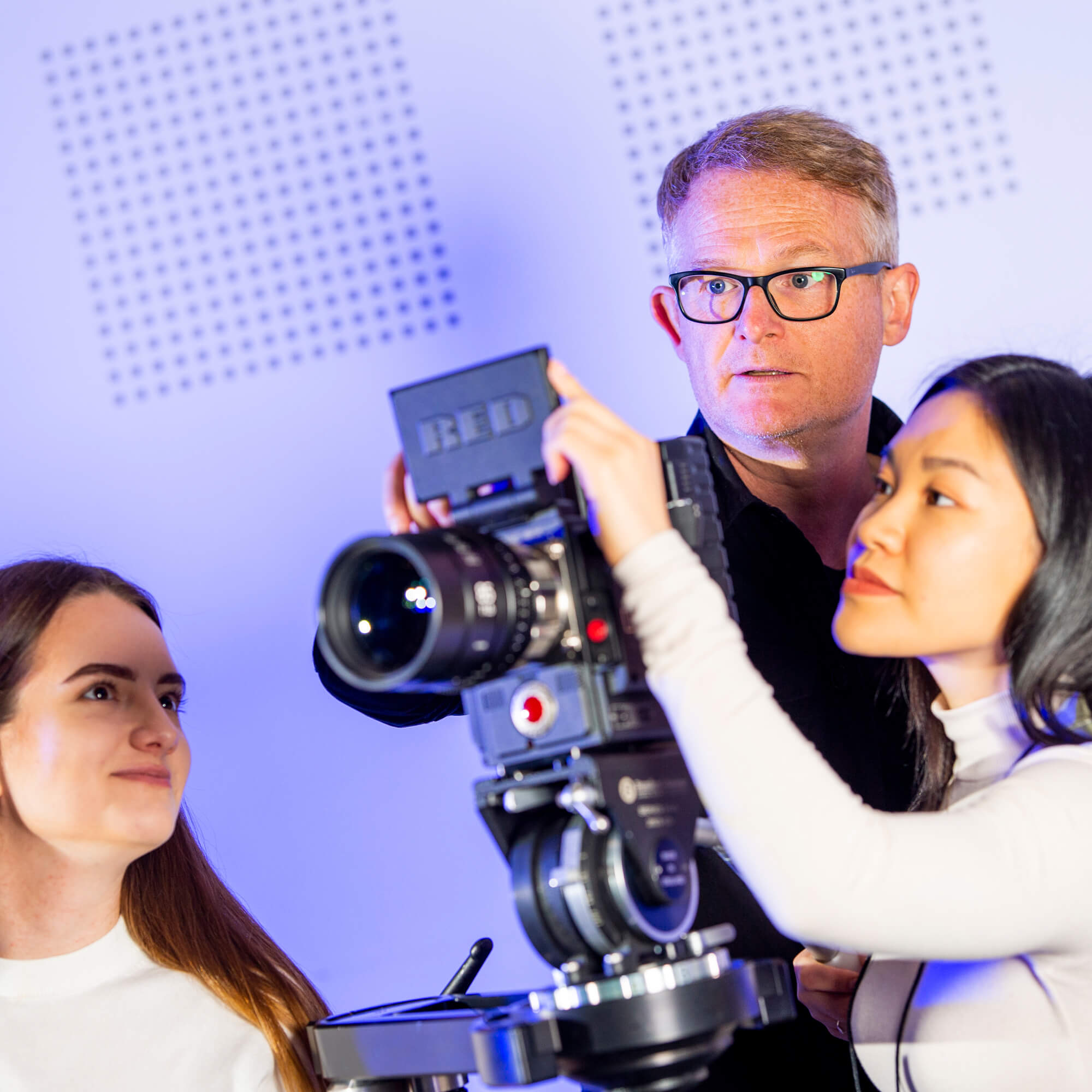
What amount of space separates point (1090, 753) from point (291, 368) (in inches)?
72.0

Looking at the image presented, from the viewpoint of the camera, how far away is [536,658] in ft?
3.89

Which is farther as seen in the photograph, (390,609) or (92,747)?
(92,747)

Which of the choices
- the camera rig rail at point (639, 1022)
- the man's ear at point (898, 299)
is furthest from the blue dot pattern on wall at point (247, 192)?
the camera rig rail at point (639, 1022)

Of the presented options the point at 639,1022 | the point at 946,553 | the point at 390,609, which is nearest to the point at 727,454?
the point at 946,553

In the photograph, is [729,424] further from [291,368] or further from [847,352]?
[291,368]

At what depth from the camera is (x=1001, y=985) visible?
4.36 ft

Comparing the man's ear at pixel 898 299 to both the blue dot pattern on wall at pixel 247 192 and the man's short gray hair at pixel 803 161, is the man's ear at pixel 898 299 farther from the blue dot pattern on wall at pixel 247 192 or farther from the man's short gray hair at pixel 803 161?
the blue dot pattern on wall at pixel 247 192

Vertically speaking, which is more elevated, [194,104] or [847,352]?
[194,104]

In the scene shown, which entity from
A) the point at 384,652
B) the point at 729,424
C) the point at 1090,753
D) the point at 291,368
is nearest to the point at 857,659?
the point at 729,424

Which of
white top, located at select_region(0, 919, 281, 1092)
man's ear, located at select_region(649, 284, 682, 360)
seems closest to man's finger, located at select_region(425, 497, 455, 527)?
white top, located at select_region(0, 919, 281, 1092)

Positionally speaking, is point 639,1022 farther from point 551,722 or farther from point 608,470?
point 608,470

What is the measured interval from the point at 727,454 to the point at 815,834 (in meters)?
1.19

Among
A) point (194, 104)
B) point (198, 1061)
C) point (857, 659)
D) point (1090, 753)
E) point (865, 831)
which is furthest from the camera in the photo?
point (194, 104)

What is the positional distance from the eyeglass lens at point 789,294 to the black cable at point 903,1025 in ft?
3.49
